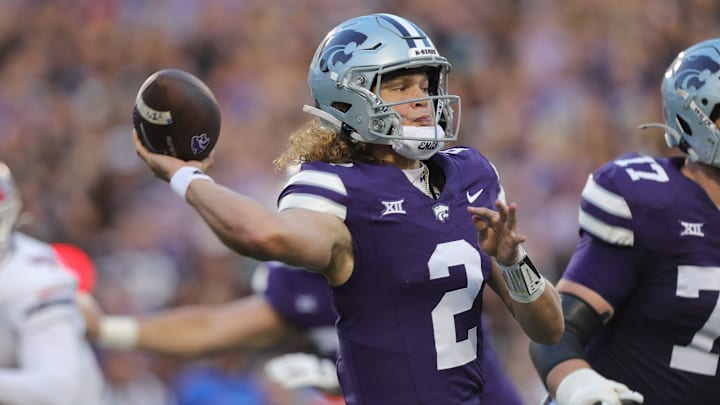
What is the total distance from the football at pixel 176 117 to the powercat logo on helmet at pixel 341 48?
0.33m

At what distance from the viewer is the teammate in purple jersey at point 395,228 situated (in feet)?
9.93

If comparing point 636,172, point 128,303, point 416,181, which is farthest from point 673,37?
point 416,181

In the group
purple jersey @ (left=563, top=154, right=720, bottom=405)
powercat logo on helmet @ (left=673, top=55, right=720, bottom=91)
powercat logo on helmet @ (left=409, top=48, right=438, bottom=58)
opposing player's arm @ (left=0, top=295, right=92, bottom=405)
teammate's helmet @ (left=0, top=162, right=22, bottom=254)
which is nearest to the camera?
powercat logo on helmet @ (left=409, top=48, right=438, bottom=58)

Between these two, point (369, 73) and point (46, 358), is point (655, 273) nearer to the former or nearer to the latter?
point (369, 73)

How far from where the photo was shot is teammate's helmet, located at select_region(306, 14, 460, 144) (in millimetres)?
3137

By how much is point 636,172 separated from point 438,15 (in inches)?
219

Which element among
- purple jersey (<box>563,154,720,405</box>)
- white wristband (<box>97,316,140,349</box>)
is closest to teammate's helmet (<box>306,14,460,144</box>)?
purple jersey (<box>563,154,720,405</box>)

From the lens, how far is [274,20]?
9.45 m

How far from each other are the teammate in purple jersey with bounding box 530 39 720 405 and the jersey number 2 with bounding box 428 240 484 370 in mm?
536

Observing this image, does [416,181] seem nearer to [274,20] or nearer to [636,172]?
[636,172]

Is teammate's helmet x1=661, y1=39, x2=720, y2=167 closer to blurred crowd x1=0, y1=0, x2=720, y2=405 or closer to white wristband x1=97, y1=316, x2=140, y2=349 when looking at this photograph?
white wristband x1=97, y1=316, x2=140, y2=349

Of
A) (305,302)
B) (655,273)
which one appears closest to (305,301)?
(305,302)

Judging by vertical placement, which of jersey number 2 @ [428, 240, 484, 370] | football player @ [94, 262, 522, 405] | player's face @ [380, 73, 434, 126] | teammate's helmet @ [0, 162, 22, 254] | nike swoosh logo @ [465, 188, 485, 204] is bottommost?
football player @ [94, 262, 522, 405]

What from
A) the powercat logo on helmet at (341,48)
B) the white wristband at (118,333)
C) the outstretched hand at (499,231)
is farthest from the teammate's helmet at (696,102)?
the white wristband at (118,333)
